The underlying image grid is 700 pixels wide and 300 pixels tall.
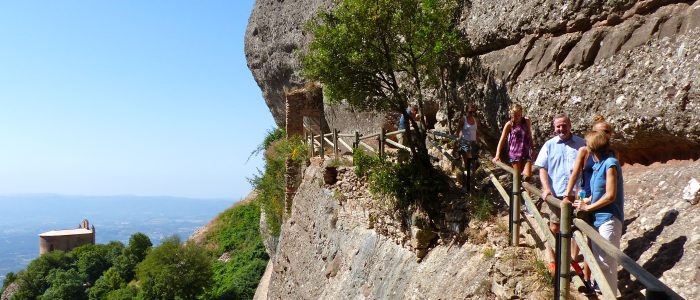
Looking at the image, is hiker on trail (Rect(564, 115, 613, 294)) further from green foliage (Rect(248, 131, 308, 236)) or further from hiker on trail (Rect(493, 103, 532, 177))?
green foliage (Rect(248, 131, 308, 236))

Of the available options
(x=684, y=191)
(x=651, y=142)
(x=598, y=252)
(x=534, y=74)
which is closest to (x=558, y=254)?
(x=598, y=252)

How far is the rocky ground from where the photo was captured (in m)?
4.85

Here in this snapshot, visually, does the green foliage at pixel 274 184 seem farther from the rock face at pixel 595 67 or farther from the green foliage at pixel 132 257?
the green foliage at pixel 132 257

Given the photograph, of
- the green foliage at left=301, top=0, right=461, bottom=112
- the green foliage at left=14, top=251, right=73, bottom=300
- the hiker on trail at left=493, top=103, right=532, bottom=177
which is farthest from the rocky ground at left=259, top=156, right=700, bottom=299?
the green foliage at left=14, top=251, right=73, bottom=300

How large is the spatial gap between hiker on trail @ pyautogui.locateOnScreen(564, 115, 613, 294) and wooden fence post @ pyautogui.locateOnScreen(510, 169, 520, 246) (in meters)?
0.61

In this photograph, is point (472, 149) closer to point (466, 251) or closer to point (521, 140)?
point (521, 140)

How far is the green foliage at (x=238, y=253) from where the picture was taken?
27391 mm

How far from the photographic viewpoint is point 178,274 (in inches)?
1244

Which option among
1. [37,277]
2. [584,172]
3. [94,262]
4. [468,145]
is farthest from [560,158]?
[37,277]

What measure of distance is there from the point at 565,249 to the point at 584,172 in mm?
1340

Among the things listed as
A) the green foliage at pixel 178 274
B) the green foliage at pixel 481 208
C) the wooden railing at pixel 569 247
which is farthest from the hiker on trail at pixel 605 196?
the green foliage at pixel 178 274

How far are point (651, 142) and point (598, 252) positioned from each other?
135 inches

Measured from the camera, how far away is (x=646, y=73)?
667 centimetres

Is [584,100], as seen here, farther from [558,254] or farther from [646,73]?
[558,254]
